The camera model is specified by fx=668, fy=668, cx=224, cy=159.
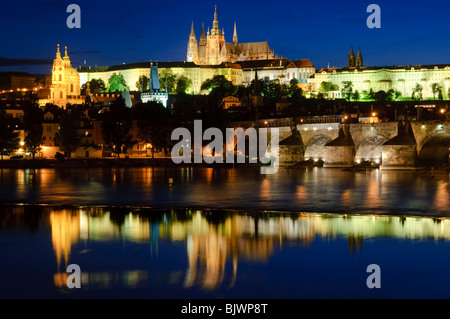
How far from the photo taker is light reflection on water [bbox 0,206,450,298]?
12.5m

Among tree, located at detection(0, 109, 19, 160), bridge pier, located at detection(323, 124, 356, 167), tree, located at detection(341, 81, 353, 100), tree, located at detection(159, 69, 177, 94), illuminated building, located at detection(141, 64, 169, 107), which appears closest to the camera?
bridge pier, located at detection(323, 124, 356, 167)

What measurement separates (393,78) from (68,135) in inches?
3159

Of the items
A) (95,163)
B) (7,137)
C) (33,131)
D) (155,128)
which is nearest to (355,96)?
(155,128)

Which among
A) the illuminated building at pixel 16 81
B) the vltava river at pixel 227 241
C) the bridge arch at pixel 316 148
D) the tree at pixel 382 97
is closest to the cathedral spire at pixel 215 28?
the illuminated building at pixel 16 81

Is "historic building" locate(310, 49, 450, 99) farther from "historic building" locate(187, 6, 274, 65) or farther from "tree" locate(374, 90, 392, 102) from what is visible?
"historic building" locate(187, 6, 274, 65)

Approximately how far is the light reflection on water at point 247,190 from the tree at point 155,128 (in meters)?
11.1

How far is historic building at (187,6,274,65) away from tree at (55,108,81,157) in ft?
311

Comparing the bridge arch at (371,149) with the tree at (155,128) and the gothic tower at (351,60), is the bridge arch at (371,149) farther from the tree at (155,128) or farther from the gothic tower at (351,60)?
the gothic tower at (351,60)

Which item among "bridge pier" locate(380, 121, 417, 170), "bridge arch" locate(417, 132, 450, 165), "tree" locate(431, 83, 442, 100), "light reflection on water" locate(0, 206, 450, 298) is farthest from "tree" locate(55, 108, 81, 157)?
"tree" locate(431, 83, 442, 100)

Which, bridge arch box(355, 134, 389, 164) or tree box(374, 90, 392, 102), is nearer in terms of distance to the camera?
bridge arch box(355, 134, 389, 164)

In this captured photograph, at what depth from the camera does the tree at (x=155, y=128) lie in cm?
5006

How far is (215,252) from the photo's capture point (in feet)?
50.1

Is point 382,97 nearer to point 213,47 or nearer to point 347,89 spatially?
point 347,89
